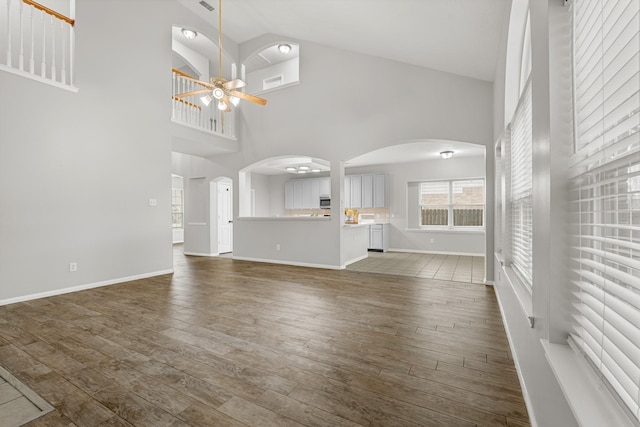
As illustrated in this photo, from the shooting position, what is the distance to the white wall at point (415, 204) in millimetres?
7602

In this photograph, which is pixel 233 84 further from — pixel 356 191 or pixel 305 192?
pixel 305 192

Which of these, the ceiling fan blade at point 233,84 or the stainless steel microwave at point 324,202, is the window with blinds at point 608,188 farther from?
the stainless steel microwave at point 324,202

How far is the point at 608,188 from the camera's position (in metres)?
0.90

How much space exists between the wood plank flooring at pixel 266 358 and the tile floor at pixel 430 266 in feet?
3.84

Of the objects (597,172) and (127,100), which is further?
(127,100)

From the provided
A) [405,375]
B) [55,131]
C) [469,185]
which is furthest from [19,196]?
[469,185]

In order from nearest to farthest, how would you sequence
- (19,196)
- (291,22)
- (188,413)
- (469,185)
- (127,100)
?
(188,413)
(19,196)
(127,100)
(291,22)
(469,185)

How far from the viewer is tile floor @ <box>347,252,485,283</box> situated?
203 inches

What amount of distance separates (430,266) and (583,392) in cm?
546

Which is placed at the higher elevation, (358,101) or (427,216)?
(358,101)

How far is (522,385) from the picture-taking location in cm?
181

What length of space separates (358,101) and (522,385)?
4.88 metres

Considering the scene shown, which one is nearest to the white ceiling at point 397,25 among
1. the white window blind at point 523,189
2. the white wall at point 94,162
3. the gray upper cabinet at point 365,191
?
the white window blind at point 523,189

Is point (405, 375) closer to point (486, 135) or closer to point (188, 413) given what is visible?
point (188, 413)
